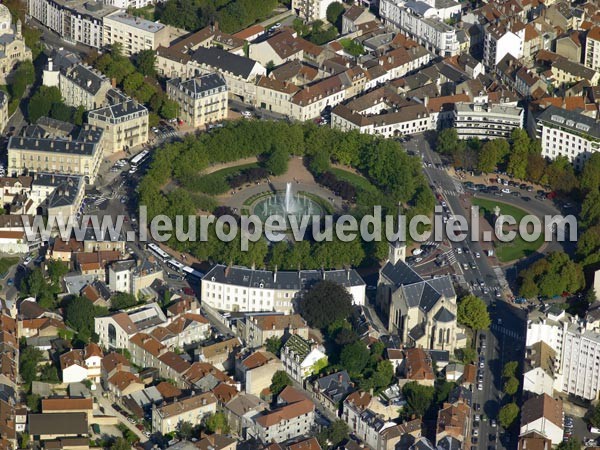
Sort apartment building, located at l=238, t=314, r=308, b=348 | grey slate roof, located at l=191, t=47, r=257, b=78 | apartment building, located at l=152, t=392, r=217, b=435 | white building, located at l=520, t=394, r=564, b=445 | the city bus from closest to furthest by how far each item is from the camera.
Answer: apartment building, located at l=152, t=392, r=217, b=435
white building, located at l=520, t=394, r=564, b=445
apartment building, located at l=238, t=314, r=308, b=348
the city bus
grey slate roof, located at l=191, t=47, r=257, b=78

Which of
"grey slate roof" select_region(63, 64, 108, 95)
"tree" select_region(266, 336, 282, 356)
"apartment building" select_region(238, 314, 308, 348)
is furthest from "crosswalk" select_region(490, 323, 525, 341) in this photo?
"grey slate roof" select_region(63, 64, 108, 95)

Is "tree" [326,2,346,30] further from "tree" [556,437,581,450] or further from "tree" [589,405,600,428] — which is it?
"tree" [556,437,581,450]

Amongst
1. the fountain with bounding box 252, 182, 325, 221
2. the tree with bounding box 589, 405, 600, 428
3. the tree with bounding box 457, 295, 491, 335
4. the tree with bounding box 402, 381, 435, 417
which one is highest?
the fountain with bounding box 252, 182, 325, 221

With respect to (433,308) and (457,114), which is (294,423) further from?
(457,114)

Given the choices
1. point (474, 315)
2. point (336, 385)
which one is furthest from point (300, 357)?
point (474, 315)

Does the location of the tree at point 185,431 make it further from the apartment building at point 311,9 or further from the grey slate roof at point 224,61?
the apartment building at point 311,9

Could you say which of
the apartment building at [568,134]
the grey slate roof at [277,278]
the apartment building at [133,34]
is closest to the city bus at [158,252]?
the grey slate roof at [277,278]

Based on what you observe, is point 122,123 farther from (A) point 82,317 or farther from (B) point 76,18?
(A) point 82,317
